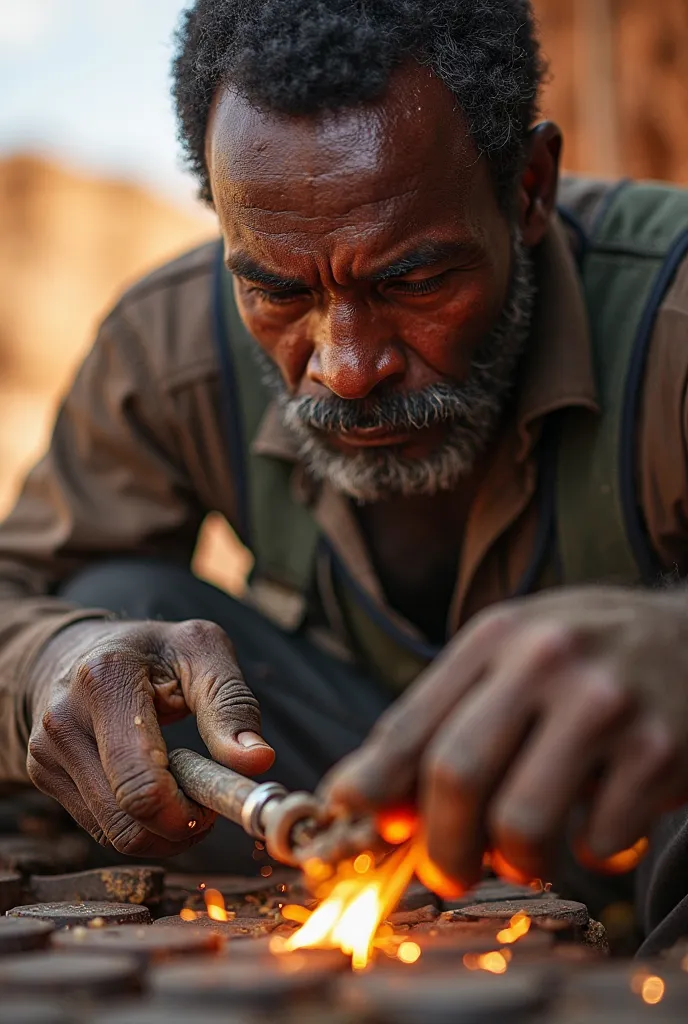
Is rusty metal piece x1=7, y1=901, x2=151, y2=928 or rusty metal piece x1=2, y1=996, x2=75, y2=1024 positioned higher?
rusty metal piece x1=2, y1=996, x2=75, y2=1024

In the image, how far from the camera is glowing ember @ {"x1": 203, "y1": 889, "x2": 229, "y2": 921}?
2303mm

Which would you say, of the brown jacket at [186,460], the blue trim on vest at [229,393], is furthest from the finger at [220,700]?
the blue trim on vest at [229,393]

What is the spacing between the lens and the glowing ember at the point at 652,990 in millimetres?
1487

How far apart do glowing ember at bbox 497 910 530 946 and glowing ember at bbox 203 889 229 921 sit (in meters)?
0.54

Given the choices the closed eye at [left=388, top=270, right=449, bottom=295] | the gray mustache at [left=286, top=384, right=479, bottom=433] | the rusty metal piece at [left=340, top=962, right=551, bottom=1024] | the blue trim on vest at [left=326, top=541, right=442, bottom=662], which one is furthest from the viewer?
the blue trim on vest at [left=326, top=541, right=442, bottom=662]

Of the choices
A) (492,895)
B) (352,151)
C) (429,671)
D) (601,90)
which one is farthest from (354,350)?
(601,90)

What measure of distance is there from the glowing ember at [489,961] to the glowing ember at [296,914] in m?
0.52

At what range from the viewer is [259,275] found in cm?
269

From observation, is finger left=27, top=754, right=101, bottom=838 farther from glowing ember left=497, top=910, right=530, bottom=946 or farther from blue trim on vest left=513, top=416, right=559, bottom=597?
blue trim on vest left=513, top=416, right=559, bottom=597

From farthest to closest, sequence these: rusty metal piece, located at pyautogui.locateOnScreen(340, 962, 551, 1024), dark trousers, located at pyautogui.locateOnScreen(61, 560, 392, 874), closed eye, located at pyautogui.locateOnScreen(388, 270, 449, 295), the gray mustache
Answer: dark trousers, located at pyautogui.locateOnScreen(61, 560, 392, 874) < the gray mustache < closed eye, located at pyautogui.locateOnScreen(388, 270, 449, 295) < rusty metal piece, located at pyautogui.locateOnScreen(340, 962, 551, 1024)

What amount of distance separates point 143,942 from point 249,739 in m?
0.53

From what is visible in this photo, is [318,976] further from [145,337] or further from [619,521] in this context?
[145,337]

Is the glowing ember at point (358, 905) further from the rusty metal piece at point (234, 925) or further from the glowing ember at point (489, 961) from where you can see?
the glowing ember at point (489, 961)

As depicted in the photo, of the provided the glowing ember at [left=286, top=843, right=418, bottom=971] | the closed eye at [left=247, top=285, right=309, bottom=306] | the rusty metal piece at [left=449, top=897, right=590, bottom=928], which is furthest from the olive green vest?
the glowing ember at [left=286, top=843, right=418, bottom=971]
